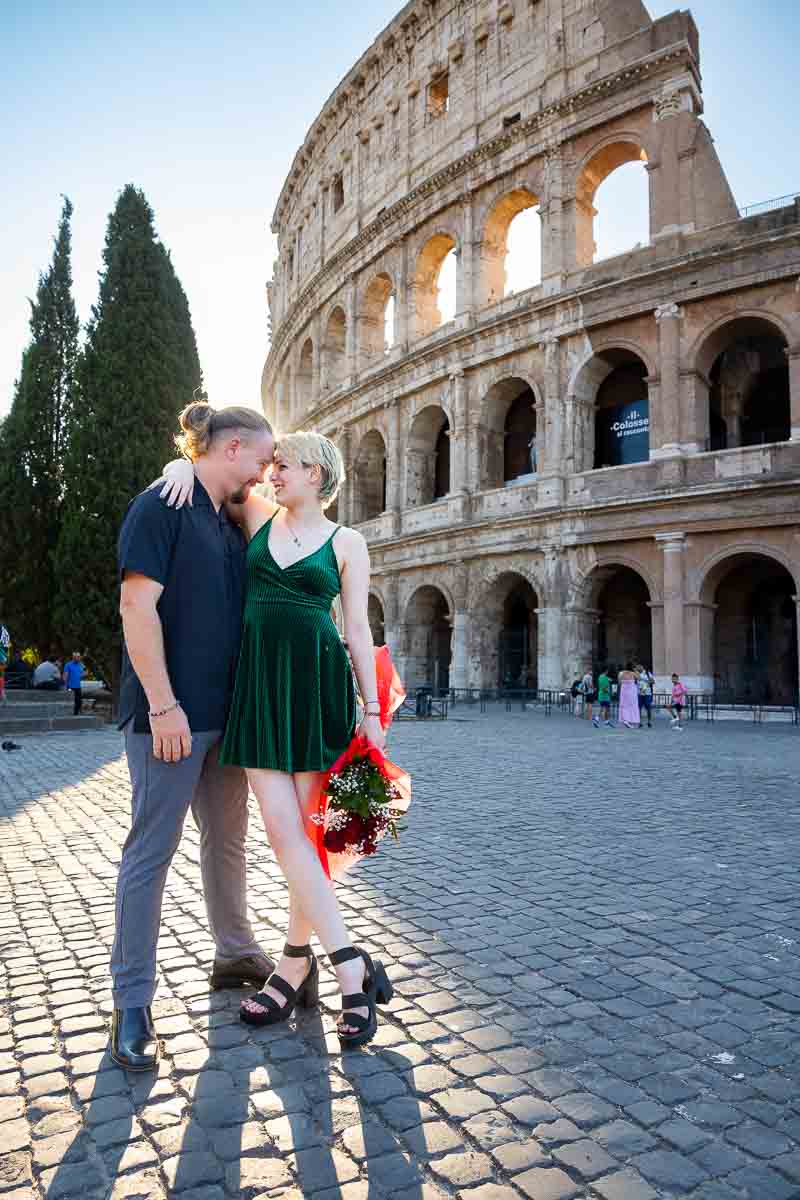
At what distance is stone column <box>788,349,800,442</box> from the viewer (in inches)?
697

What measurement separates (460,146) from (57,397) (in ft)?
46.8

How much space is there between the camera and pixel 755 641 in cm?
2139

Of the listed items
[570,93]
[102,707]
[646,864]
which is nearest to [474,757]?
[646,864]

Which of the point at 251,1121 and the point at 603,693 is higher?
the point at 603,693

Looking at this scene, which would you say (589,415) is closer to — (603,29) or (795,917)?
(603,29)

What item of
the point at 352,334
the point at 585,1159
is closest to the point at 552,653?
the point at 352,334

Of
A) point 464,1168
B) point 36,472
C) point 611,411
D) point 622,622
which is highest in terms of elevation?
point 611,411

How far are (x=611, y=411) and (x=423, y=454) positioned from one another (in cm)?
645

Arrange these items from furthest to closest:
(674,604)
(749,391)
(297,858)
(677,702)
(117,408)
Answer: (749,391), (674,604), (117,408), (677,702), (297,858)

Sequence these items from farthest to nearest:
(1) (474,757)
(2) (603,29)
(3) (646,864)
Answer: (2) (603,29) < (1) (474,757) < (3) (646,864)

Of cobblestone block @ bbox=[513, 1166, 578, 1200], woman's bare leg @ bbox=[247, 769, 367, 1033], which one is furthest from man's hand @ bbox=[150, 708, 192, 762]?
cobblestone block @ bbox=[513, 1166, 578, 1200]

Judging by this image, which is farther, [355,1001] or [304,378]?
[304,378]

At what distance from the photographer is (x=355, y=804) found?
2.81 m

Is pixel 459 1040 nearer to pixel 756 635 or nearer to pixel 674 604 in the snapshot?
pixel 674 604
